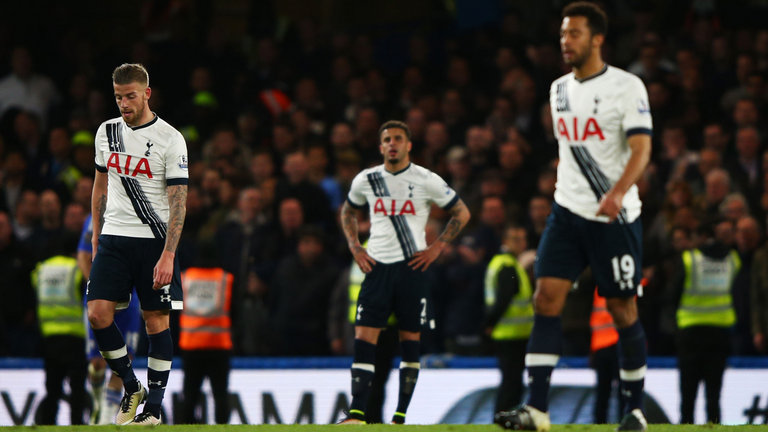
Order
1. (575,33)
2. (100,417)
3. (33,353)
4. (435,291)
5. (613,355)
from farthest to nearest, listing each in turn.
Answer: (33,353) → (435,291) → (613,355) → (100,417) → (575,33)

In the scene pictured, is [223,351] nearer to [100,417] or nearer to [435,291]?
[100,417]

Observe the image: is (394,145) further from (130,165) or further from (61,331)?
(61,331)

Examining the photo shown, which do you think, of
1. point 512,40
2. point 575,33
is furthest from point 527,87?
point 575,33

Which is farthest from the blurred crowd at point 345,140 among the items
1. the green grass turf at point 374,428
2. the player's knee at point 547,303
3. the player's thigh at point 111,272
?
→ the player's knee at point 547,303

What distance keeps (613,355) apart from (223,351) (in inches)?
145

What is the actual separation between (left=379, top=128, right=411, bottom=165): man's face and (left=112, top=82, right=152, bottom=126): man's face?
8.35 ft

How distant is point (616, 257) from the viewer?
648cm

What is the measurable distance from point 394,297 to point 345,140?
201 inches

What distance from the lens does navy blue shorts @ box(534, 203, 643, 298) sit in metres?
6.48

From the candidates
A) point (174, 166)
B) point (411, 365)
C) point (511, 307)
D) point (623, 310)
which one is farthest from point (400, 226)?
point (623, 310)

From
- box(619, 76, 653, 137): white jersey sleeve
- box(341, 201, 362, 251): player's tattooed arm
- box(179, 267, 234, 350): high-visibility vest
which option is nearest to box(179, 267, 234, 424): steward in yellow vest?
box(179, 267, 234, 350): high-visibility vest

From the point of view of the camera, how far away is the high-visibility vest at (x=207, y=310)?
11.3 meters

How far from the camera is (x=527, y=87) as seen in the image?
14.5 meters

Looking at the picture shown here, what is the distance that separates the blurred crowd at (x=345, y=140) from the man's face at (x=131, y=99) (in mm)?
3947
